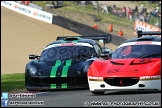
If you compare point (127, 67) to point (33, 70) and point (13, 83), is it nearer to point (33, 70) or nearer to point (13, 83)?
point (33, 70)

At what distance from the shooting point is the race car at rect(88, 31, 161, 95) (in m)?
10.9

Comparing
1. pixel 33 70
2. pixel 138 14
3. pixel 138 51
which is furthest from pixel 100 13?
pixel 138 51

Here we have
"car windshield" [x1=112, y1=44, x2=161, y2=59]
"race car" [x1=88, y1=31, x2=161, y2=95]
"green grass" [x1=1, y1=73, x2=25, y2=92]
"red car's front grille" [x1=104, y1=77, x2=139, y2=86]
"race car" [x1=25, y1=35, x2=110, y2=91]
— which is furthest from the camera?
"green grass" [x1=1, y1=73, x2=25, y2=92]

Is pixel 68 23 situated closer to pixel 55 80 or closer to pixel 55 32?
pixel 55 32

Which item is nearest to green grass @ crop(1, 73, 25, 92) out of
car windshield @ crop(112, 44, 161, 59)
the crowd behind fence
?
car windshield @ crop(112, 44, 161, 59)

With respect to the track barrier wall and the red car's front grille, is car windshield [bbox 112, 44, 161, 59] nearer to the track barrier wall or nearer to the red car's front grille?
the red car's front grille

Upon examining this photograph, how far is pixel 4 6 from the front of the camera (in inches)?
1630

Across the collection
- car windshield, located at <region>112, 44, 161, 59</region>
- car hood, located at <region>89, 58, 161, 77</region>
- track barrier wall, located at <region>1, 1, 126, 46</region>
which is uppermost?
car windshield, located at <region>112, 44, 161, 59</region>

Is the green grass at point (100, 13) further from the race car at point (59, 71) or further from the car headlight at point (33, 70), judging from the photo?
the car headlight at point (33, 70)

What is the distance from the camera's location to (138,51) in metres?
12.4

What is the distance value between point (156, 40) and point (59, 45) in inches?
141

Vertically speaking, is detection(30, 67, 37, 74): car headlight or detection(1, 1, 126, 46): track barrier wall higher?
detection(30, 67, 37, 74): car headlight

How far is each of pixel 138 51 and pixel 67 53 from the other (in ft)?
10.1

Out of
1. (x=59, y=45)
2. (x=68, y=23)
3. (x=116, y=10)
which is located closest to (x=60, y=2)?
(x=116, y=10)
